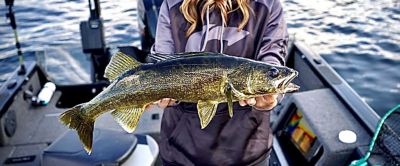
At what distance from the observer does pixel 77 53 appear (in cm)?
729

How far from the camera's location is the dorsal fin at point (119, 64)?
2.58 meters

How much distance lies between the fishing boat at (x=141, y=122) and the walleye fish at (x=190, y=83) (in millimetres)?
1102

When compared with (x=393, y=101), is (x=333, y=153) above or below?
above

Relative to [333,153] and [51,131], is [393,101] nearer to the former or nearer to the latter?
[333,153]

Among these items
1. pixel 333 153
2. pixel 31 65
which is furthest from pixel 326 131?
pixel 31 65

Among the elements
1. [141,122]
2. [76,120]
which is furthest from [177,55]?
[141,122]

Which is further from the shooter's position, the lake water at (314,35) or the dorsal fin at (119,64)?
the lake water at (314,35)

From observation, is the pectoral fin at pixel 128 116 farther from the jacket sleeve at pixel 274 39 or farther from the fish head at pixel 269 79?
the jacket sleeve at pixel 274 39

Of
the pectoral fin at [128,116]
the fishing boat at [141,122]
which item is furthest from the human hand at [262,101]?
the fishing boat at [141,122]

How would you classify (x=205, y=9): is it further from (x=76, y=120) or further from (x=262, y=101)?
(x=76, y=120)

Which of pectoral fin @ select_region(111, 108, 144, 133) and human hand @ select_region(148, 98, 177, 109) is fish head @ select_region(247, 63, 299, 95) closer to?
human hand @ select_region(148, 98, 177, 109)

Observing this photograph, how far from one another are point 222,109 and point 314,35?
26.5ft

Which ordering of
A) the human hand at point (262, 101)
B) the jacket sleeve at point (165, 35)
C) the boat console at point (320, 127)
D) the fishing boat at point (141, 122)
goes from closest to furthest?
the human hand at point (262, 101)
the jacket sleeve at point (165, 35)
the fishing boat at point (141, 122)
the boat console at point (320, 127)

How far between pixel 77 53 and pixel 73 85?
105 cm
